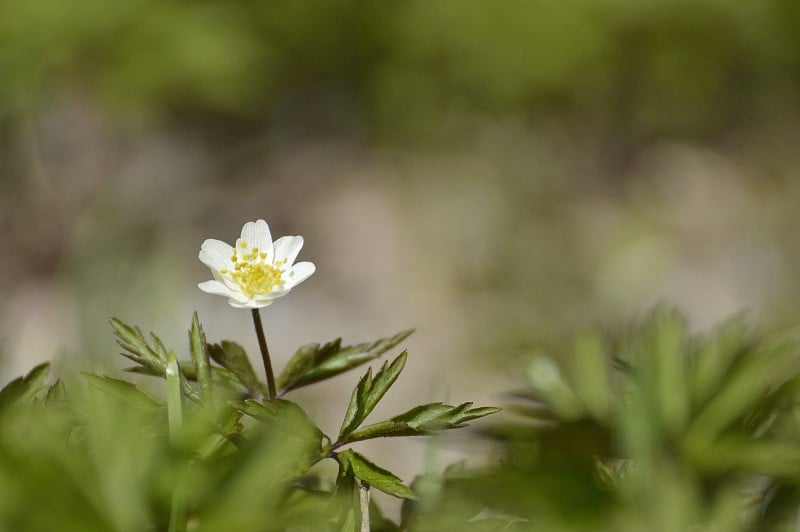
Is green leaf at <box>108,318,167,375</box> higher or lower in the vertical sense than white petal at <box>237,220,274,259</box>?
lower

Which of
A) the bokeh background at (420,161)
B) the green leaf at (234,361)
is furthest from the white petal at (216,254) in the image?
the bokeh background at (420,161)

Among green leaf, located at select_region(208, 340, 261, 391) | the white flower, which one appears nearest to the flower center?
the white flower

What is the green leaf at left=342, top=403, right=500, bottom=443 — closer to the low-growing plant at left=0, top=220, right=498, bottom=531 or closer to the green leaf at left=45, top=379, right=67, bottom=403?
the low-growing plant at left=0, top=220, right=498, bottom=531

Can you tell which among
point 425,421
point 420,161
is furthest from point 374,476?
point 420,161

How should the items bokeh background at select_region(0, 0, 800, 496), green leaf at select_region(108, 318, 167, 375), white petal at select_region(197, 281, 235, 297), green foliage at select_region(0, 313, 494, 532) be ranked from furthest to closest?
bokeh background at select_region(0, 0, 800, 496) < white petal at select_region(197, 281, 235, 297) < green leaf at select_region(108, 318, 167, 375) < green foliage at select_region(0, 313, 494, 532)

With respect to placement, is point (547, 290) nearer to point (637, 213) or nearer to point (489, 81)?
point (637, 213)

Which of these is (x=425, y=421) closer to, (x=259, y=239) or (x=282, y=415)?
(x=282, y=415)

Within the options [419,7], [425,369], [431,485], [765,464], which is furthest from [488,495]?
[419,7]
